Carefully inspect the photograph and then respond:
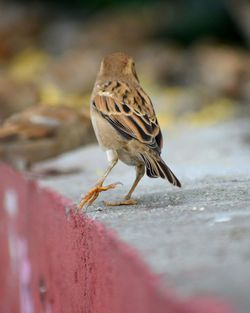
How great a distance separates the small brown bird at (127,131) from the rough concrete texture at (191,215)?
0.14 metres

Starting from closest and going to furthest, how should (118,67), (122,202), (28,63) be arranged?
(122,202) < (118,67) < (28,63)

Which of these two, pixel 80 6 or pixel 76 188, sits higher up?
pixel 80 6

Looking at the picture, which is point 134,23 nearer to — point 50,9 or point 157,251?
point 50,9

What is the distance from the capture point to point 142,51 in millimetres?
15297

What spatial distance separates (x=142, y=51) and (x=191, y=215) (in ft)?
38.5

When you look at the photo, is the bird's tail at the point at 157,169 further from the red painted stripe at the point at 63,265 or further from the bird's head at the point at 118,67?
the bird's head at the point at 118,67

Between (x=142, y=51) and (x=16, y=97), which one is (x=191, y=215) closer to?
(x=16, y=97)

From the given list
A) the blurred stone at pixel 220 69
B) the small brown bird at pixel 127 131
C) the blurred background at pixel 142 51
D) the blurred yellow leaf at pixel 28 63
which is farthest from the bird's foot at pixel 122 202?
the blurred yellow leaf at pixel 28 63

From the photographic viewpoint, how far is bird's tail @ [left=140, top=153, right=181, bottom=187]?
4197 mm

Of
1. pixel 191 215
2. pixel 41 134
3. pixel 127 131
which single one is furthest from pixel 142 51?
pixel 191 215

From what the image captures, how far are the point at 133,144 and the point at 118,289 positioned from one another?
4.93 ft

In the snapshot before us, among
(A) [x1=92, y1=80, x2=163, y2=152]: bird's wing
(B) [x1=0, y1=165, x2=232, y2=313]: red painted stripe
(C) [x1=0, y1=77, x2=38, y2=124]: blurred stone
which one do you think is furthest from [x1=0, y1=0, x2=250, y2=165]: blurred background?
(A) [x1=92, y1=80, x2=163, y2=152]: bird's wing

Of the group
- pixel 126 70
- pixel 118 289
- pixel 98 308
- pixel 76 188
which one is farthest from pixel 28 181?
pixel 118 289

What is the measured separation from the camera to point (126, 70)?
5.16 metres
